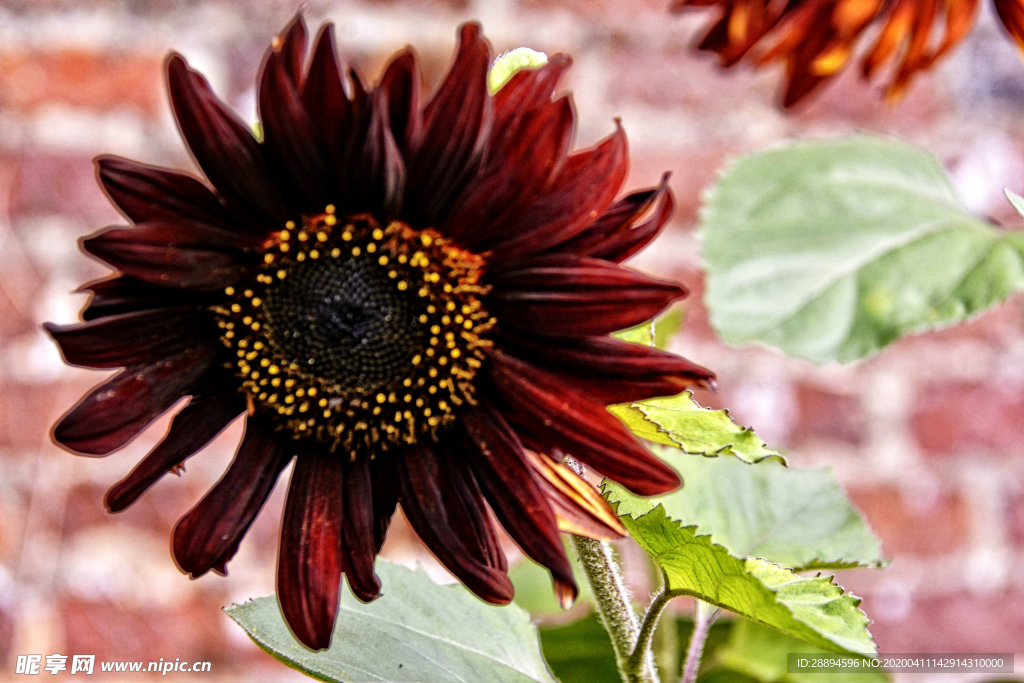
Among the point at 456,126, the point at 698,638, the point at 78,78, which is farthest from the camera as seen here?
the point at 78,78

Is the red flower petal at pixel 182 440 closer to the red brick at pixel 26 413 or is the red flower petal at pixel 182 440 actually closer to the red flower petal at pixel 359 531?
the red flower petal at pixel 359 531

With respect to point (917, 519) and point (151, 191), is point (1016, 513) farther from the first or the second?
point (151, 191)

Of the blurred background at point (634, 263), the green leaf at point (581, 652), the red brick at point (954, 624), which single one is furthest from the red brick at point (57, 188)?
the red brick at point (954, 624)

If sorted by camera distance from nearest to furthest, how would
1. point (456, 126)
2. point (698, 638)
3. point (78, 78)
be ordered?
point (456, 126) < point (698, 638) < point (78, 78)

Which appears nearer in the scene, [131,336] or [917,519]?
[131,336]

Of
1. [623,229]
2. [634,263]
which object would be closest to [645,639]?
[623,229]

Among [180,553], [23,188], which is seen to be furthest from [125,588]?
[180,553]

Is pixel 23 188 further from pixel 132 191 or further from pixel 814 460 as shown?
pixel 814 460
